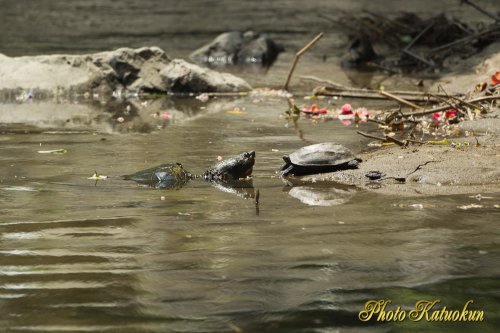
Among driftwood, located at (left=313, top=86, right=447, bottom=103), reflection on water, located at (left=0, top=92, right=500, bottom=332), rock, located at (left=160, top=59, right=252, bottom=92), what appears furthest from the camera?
rock, located at (left=160, top=59, right=252, bottom=92)

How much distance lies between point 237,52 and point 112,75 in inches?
197

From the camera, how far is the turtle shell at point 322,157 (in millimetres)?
6410

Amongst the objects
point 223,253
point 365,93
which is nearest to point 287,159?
point 223,253

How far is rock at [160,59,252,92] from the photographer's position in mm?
11969

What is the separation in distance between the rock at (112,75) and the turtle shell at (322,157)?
5.61 meters

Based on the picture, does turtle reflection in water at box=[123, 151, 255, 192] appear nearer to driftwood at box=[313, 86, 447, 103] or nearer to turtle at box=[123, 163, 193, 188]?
turtle at box=[123, 163, 193, 188]

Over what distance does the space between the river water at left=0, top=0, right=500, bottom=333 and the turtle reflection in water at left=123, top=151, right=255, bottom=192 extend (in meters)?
0.11

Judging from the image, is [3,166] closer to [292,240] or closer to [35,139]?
[35,139]

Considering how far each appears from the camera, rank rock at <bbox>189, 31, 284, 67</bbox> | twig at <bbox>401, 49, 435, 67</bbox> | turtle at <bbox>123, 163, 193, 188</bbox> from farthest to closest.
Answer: rock at <bbox>189, 31, 284, 67</bbox>
twig at <bbox>401, 49, 435, 67</bbox>
turtle at <bbox>123, 163, 193, 188</bbox>

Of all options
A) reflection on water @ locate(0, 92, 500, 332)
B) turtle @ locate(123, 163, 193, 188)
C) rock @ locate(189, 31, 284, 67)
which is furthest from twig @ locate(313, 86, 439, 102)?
rock @ locate(189, 31, 284, 67)

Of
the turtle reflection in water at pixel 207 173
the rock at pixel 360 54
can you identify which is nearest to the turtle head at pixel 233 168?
the turtle reflection in water at pixel 207 173

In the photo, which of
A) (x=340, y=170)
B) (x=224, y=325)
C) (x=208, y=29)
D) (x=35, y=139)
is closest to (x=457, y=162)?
(x=340, y=170)

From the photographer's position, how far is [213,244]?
4629mm

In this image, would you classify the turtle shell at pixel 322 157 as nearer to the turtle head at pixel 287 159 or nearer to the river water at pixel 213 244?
the turtle head at pixel 287 159
